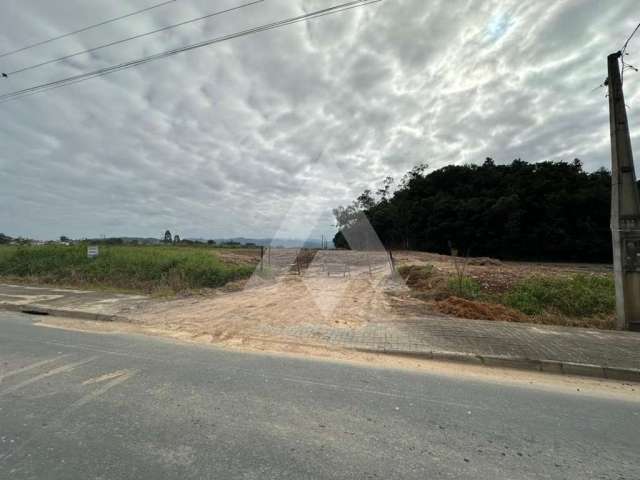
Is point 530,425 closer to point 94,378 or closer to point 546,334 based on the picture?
point 546,334

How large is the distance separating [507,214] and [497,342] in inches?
1734

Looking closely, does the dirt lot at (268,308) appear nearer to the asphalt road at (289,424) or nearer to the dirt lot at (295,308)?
the dirt lot at (295,308)

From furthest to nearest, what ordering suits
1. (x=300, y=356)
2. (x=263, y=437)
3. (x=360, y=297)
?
(x=360, y=297), (x=300, y=356), (x=263, y=437)

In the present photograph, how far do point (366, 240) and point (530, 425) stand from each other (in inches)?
913

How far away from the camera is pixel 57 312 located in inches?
346

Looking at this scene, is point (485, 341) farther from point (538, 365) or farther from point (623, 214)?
point (623, 214)

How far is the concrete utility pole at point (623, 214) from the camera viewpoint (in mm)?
6938

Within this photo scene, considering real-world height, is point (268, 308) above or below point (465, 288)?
below

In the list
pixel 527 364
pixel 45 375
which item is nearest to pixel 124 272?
pixel 45 375

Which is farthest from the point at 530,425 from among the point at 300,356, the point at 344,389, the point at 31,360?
the point at 31,360

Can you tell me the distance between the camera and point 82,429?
9.93 feet

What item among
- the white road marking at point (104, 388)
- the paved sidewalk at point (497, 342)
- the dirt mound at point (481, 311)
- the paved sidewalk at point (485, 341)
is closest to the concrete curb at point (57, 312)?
the paved sidewalk at point (485, 341)

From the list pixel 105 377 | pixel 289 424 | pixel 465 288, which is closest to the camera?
pixel 289 424

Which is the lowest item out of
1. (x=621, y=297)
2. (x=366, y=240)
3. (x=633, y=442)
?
(x=633, y=442)
